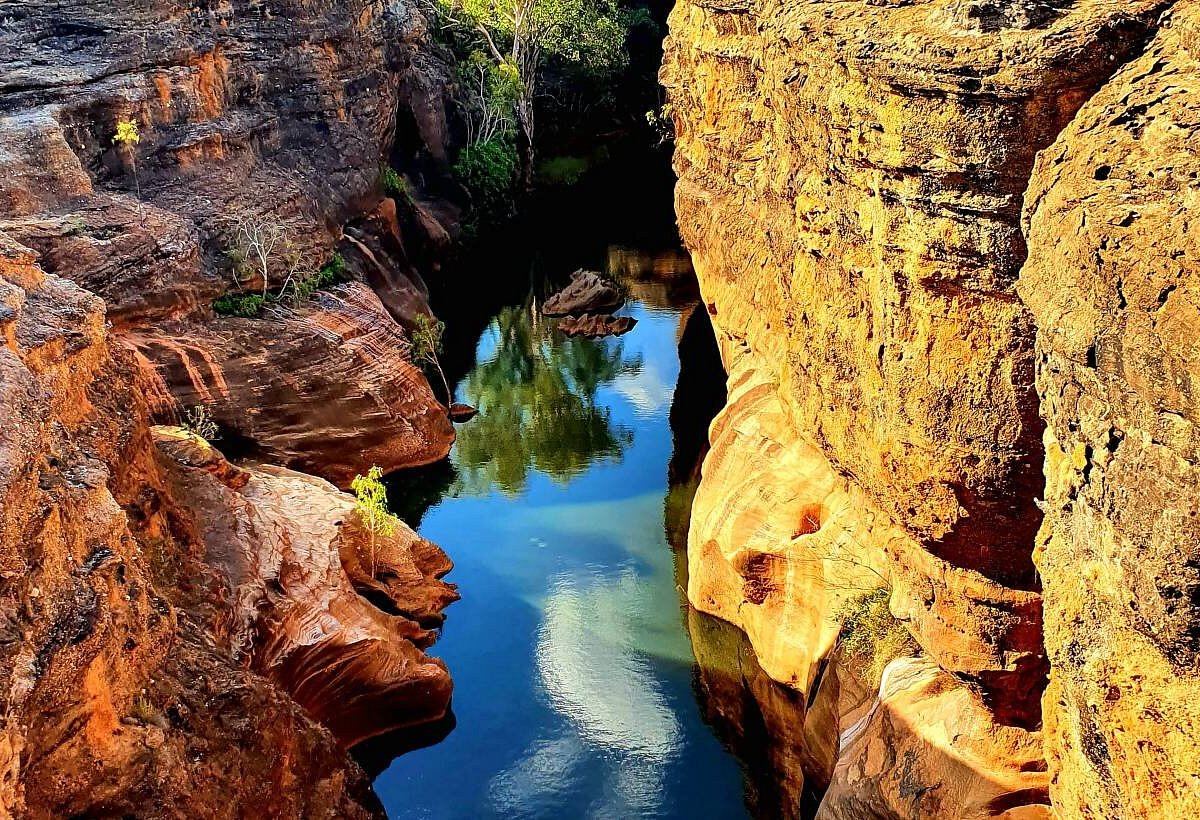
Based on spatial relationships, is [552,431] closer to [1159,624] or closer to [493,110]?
[493,110]

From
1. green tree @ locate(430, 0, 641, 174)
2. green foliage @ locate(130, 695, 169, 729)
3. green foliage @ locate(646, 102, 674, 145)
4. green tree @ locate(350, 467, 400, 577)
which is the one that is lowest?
green tree @ locate(350, 467, 400, 577)

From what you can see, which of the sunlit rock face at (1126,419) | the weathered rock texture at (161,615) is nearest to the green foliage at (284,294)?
the weathered rock texture at (161,615)

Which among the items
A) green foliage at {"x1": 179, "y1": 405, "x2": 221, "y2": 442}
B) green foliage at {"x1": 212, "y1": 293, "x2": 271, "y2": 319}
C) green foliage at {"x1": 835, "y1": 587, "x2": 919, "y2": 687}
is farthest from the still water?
green foliage at {"x1": 212, "y1": 293, "x2": 271, "y2": 319}

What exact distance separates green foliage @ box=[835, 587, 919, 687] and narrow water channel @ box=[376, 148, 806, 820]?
267 cm

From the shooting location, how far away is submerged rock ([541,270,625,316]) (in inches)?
1291

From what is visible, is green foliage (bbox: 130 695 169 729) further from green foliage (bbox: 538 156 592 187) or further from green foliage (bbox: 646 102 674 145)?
green foliage (bbox: 538 156 592 187)

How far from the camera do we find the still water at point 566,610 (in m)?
15.2

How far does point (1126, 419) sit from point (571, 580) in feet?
44.9

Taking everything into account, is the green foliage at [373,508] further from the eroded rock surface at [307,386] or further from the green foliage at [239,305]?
the green foliage at [239,305]

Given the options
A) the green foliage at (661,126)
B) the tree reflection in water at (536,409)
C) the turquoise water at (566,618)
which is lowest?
the turquoise water at (566,618)

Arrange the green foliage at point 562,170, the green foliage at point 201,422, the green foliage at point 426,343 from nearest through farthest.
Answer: the green foliage at point 201,422
the green foliage at point 426,343
the green foliage at point 562,170

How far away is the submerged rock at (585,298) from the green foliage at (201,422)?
13.7 m

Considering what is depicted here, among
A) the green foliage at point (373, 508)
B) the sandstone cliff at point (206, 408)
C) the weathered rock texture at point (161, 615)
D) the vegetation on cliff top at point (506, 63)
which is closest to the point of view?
the weathered rock texture at point (161, 615)

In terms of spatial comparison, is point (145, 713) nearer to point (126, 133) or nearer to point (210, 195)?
point (126, 133)
